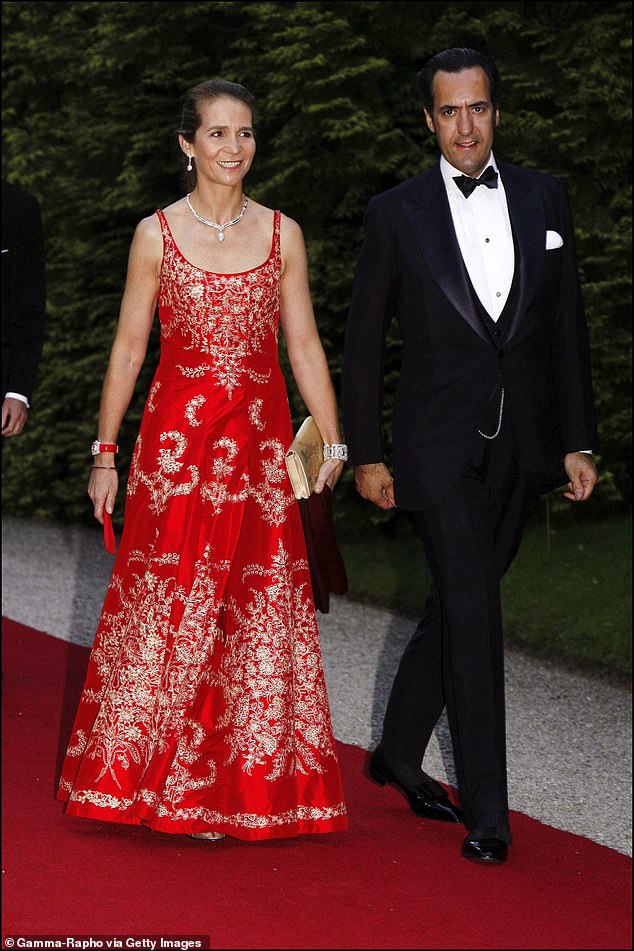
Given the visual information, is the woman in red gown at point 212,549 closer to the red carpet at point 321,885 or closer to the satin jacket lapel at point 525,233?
the red carpet at point 321,885

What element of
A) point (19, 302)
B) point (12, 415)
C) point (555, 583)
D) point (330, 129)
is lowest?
point (555, 583)

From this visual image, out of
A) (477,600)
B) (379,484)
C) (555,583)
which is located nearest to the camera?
(477,600)

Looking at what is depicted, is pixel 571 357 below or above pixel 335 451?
above

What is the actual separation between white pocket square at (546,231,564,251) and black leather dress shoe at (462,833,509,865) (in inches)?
66.4

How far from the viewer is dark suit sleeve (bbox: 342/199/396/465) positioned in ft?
15.3

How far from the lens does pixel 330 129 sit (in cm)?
1138

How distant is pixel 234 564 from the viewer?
15.3 feet

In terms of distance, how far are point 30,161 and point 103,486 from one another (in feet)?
31.1

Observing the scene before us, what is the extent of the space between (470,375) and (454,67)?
89 centimetres

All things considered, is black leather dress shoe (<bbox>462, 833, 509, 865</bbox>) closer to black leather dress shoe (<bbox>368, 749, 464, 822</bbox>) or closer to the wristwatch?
black leather dress shoe (<bbox>368, 749, 464, 822</bbox>)

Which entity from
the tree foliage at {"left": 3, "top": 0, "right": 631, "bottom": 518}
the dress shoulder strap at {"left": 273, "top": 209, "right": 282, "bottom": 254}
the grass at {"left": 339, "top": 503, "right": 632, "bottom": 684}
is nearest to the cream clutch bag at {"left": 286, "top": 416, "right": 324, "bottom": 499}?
the dress shoulder strap at {"left": 273, "top": 209, "right": 282, "bottom": 254}

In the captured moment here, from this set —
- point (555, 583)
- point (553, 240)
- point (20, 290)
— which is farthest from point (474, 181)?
point (555, 583)

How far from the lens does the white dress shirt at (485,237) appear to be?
4598 mm

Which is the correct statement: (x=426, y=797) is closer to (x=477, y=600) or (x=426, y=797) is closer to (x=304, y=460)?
(x=477, y=600)
